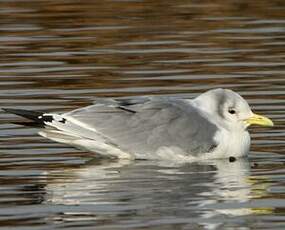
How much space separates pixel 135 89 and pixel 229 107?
267 centimetres

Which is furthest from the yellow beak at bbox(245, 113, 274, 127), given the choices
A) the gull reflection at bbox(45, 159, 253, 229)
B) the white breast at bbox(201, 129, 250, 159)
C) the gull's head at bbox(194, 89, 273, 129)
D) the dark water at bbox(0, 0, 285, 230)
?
the gull reflection at bbox(45, 159, 253, 229)

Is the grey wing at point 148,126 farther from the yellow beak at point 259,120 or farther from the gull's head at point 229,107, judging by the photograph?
the yellow beak at point 259,120

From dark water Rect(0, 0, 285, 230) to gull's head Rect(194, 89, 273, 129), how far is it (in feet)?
0.96

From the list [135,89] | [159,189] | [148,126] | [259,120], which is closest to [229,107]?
[259,120]

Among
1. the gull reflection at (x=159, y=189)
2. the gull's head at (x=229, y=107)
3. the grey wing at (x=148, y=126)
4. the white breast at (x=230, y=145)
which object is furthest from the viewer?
the gull's head at (x=229, y=107)

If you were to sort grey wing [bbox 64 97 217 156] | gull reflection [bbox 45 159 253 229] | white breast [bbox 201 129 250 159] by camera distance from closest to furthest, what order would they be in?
1. gull reflection [bbox 45 159 253 229]
2. grey wing [bbox 64 97 217 156]
3. white breast [bbox 201 129 250 159]

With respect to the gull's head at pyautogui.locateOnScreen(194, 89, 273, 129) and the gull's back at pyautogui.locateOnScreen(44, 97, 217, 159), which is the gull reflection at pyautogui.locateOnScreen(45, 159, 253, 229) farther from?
the gull's head at pyautogui.locateOnScreen(194, 89, 273, 129)

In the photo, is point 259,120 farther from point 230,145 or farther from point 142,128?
point 142,128

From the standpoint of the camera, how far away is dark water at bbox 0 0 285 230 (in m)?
10.4

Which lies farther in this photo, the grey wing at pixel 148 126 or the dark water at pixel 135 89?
the grey wing at pixel 148 126

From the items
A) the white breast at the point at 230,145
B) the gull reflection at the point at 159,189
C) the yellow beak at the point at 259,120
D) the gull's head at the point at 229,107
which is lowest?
the gull reflection at the point at 159,189

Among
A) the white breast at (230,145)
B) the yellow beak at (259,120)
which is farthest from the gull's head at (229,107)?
the white breast at (230,145)

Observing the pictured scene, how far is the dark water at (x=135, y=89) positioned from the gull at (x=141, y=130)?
0.15 meters

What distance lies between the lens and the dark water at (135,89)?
411 inches
